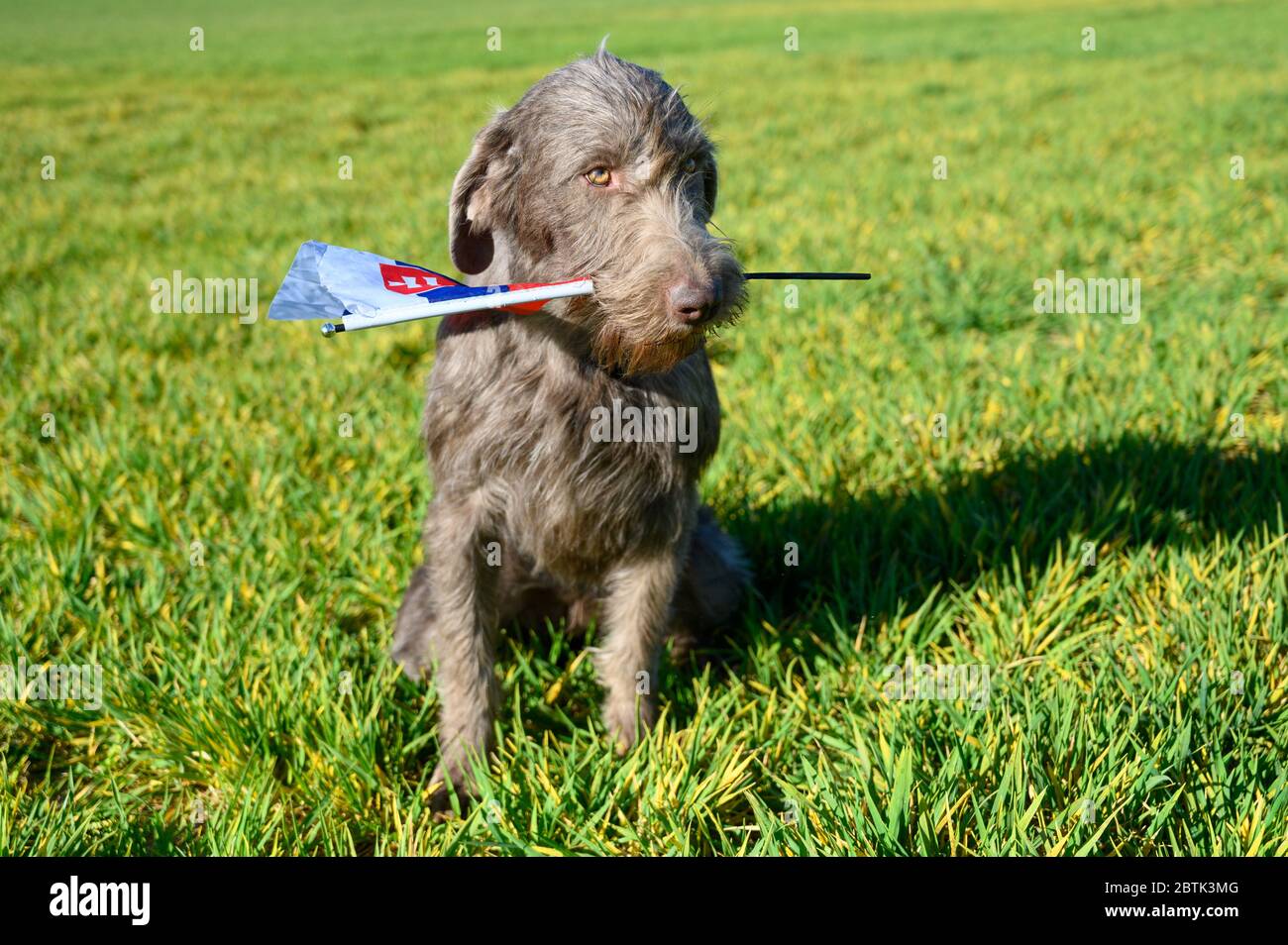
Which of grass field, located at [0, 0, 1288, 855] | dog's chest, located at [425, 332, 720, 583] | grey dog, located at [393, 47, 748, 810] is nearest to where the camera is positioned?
grey dog, located at [393, 47, 748, 810]

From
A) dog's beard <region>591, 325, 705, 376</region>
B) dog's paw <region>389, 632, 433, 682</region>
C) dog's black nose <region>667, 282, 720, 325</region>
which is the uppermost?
dog's black nose <region>667, 282, 720, 325</region>

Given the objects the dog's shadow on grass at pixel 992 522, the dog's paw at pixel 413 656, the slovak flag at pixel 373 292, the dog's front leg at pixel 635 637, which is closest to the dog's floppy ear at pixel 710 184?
the slovak flag at pixel 373 292

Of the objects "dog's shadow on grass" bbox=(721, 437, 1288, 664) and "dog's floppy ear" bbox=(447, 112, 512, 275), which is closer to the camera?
"dog's floppy ear" bbox=(447, 112, 512, 275)

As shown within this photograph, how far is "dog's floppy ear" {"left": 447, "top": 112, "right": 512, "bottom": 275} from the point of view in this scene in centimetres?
248

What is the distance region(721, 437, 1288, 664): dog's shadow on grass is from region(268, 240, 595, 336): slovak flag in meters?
1.50

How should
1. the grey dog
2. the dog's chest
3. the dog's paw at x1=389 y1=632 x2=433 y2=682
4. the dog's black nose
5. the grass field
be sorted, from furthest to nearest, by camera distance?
1. the dog's paw at x1=389 y1=632 x2=433 y2=682
2. the dog's chest
3. the grass field
4. the grey dog
5. the dog's black nose

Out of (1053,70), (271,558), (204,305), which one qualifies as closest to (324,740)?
(271,558)

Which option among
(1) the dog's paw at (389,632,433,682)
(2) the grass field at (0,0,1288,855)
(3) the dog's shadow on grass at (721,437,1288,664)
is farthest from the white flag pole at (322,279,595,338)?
(3) the dog's shadow on grass at (721,437,1288,664)

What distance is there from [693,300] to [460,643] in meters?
1.22

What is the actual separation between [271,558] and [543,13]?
43.0 meters

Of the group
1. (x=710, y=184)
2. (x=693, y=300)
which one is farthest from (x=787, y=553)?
(x=693, y=300)

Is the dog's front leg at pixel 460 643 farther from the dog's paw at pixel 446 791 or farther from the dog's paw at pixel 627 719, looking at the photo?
the dog's paw at pixel 627 719

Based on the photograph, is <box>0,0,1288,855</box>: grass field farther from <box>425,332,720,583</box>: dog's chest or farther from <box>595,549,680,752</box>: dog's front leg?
<box>425,332,720,583</box>: dog's chest
